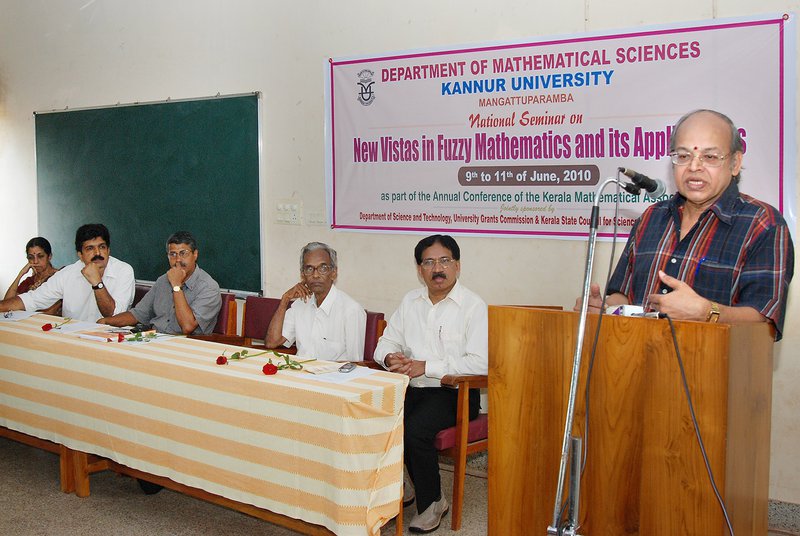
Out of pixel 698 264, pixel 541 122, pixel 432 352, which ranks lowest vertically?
pixel 432 352

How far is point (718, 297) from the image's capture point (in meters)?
2.32

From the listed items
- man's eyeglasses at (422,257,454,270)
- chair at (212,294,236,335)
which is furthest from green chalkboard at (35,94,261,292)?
man's eyeglasses at (422,257,454,270)

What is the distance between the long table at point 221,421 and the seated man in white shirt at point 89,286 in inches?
36.6

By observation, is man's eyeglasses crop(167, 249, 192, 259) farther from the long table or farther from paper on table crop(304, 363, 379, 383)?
paper on table crop(304, 363, 379, 383)

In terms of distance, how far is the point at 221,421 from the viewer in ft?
10.3

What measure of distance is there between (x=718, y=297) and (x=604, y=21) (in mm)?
1984

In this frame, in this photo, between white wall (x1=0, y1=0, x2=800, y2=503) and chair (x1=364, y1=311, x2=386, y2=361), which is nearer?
white wall (x1=0, y1=0, x2=800, y2=503)

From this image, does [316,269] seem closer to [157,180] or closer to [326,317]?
[326,317]

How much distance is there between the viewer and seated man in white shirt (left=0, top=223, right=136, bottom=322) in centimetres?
490

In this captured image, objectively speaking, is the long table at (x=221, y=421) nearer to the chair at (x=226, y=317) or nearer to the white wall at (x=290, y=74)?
the chair at (x=226, y=317)

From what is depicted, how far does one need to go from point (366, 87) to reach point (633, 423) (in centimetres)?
311

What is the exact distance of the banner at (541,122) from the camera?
3.51 m

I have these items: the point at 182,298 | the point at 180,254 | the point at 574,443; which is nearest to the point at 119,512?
the point at 182,298

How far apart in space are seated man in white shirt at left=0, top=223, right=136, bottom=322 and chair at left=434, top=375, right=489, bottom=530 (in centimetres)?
244
